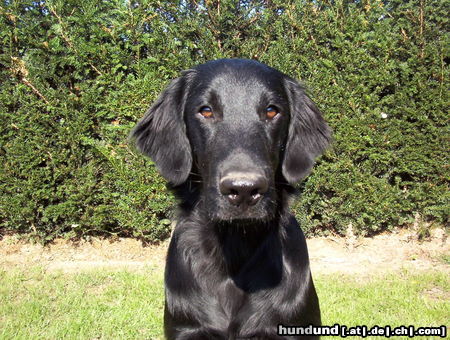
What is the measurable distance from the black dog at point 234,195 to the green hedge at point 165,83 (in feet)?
7.86

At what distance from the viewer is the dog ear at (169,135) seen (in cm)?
224

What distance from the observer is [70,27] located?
4391mm

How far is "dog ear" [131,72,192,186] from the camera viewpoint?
2.24 meters

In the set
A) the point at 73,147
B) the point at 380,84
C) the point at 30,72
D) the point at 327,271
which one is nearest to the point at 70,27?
the point at 30,72

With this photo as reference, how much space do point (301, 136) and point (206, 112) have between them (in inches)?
25.7

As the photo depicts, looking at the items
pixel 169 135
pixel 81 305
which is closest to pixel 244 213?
pixel 169 135

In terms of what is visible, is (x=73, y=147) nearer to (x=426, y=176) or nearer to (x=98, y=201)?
(x=98, y=201)

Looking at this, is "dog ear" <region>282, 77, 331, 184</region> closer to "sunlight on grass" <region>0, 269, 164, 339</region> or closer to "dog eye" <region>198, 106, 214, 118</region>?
"dog eye" <region>198, 106, 214, 118</region>

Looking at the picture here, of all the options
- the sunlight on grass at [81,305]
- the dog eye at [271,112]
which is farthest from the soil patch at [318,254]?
the dog eye at [271,112]

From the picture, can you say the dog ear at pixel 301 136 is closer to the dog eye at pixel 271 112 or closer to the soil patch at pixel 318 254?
the dog eye at pixel 271 112

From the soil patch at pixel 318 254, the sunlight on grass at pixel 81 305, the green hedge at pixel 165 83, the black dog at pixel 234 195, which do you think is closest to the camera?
the black dog at pixel 234 195

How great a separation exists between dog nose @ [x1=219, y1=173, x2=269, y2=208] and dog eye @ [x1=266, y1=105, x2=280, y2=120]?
0.59m

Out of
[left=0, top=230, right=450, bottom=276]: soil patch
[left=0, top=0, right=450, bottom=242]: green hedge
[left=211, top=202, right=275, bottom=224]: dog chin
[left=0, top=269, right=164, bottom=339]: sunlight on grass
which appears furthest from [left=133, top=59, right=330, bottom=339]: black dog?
[left=0, top=230, right=450, bottom=276]: soil patch

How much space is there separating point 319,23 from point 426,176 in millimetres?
2475
